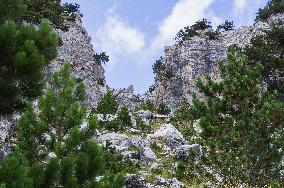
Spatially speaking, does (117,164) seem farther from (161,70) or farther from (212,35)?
(212,35)

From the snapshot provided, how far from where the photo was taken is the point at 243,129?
21.8 m

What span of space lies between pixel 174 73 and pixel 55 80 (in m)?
44.5

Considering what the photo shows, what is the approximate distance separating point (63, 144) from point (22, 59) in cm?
460

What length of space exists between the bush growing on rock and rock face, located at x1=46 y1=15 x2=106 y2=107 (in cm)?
3069

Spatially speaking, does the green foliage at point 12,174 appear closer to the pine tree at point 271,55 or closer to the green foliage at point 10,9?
the green foliage at point 10,9

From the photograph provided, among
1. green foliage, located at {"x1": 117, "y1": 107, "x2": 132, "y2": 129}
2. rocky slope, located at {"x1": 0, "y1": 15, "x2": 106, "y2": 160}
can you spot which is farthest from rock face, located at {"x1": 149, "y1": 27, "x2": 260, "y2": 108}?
green foliage, located at {"x1": 117, "y1": 107, "x2": 132, "y2": 129}

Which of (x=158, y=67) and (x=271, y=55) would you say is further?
(x=158, y=67)

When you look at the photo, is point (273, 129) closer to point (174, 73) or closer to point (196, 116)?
point (196, 116)

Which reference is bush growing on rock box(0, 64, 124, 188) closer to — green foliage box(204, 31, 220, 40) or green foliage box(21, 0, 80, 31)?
green foliage box(21, 0, 80, 31)

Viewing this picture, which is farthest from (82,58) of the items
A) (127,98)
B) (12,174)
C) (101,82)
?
(12,174)

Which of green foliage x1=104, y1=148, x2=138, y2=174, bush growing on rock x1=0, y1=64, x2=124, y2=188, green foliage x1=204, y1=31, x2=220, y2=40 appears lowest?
bush growing on rock x1=0, y1=64, x2=124, y2=188

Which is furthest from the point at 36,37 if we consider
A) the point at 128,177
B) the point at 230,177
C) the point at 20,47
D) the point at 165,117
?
the point at 165,117

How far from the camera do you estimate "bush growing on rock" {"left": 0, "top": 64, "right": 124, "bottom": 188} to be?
37.1 feet

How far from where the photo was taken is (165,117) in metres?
43.2
